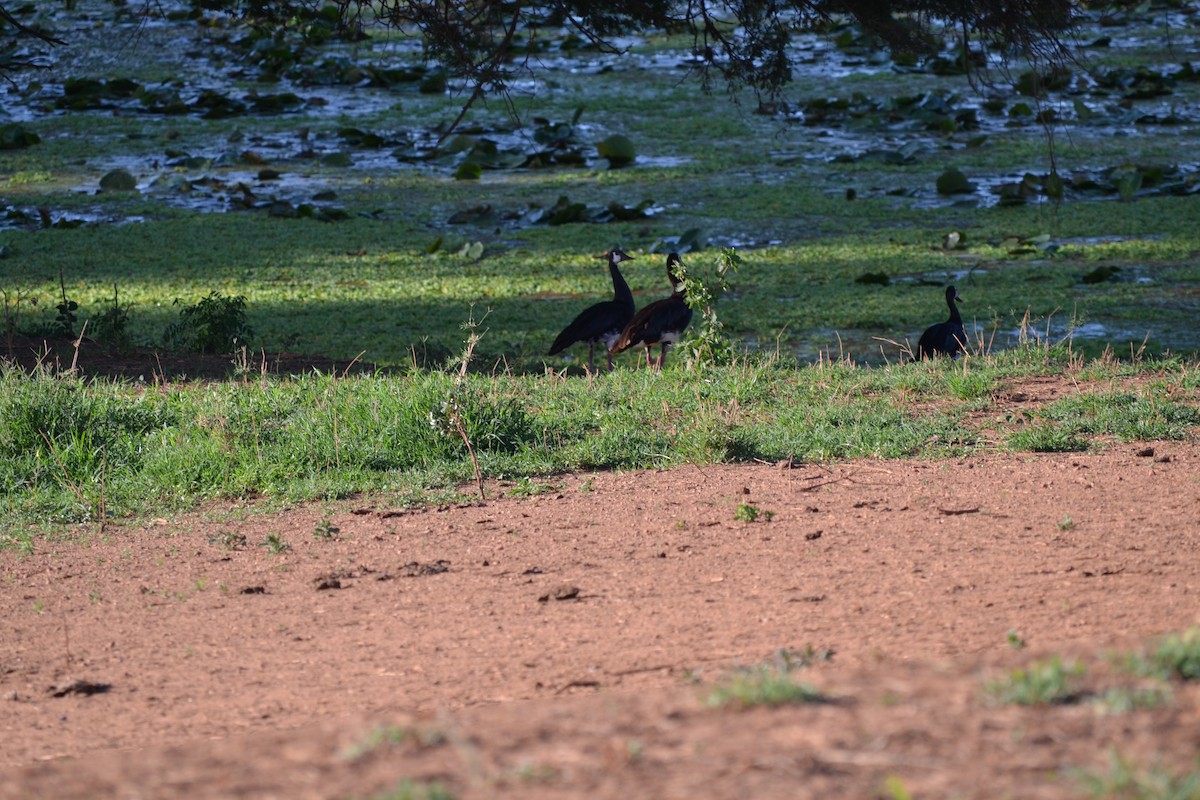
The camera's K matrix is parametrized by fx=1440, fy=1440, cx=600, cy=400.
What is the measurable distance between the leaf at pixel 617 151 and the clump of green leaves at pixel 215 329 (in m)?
10.2

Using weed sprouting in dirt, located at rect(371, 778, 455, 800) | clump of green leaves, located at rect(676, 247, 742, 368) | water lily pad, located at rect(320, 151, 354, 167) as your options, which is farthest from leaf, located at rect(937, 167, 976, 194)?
weed sprouting in dirt, located at rect(371, 778, 455, 800)

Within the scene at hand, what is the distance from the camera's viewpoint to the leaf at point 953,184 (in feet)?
60.1

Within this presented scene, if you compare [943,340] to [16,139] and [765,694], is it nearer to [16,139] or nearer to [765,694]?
[765,694]

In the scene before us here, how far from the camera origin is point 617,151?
67.3 feet

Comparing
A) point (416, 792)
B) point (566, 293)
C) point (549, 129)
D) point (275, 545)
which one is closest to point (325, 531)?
point (275, 545)

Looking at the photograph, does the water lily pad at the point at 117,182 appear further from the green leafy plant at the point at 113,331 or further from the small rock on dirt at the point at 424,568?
the small rock on dirt at the point at 424,568

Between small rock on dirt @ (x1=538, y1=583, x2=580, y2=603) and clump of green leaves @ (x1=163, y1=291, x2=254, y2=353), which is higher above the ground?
small rock on dirt @ (x1=538, y1=583, x2=580, y2=603)

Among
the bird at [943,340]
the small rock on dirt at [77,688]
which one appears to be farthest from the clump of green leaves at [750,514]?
the bird at [943,340]

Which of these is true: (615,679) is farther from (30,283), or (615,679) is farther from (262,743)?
(30,283)

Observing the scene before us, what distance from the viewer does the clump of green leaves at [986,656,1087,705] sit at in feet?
9.09

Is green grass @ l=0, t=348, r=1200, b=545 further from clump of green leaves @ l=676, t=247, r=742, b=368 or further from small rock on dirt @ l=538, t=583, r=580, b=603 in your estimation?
small rock on dirt @ l=538, t=583, r=580, b=603

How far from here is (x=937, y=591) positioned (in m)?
5.05

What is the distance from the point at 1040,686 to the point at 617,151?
717 inches

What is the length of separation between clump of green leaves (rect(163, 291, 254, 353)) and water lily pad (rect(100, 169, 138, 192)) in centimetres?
945
